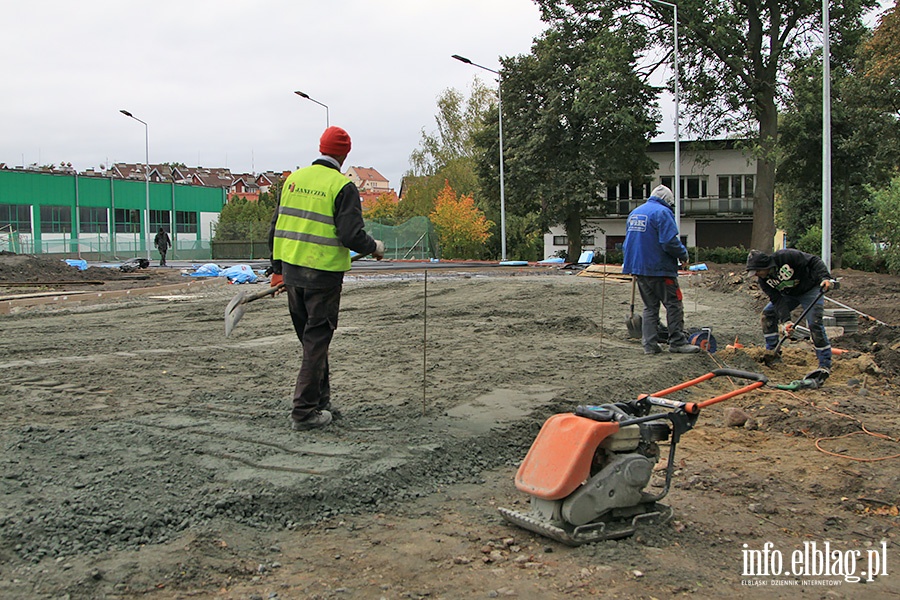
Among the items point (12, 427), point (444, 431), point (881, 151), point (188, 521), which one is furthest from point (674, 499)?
point (881, 151)

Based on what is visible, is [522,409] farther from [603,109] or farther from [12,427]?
[603,109]

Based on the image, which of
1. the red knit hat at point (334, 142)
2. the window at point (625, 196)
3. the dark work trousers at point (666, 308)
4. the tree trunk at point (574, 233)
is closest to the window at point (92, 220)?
the tree trunk at point (574, 233)

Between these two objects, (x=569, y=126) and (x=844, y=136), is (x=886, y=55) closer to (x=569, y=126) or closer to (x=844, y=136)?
(x=844, y=136)

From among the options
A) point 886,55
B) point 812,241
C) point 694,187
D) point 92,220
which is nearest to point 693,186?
point 694,187

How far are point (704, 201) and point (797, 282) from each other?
4920 cm

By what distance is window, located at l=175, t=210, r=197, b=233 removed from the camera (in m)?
65.8

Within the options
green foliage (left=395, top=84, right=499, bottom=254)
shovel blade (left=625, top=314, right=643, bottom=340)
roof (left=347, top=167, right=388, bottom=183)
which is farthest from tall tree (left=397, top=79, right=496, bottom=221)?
Result: roof (left=347, top=167, right=388, bottom=183)

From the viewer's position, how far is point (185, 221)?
220 feet

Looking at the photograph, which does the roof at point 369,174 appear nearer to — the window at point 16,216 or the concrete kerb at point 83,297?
the window at point 16,216

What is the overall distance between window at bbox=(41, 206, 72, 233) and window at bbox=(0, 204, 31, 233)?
1.12m

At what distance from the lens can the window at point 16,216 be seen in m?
54.7

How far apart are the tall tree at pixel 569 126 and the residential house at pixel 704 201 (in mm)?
12236

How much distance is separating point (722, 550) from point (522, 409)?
2489 mm

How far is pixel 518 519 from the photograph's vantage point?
12.7 feet
